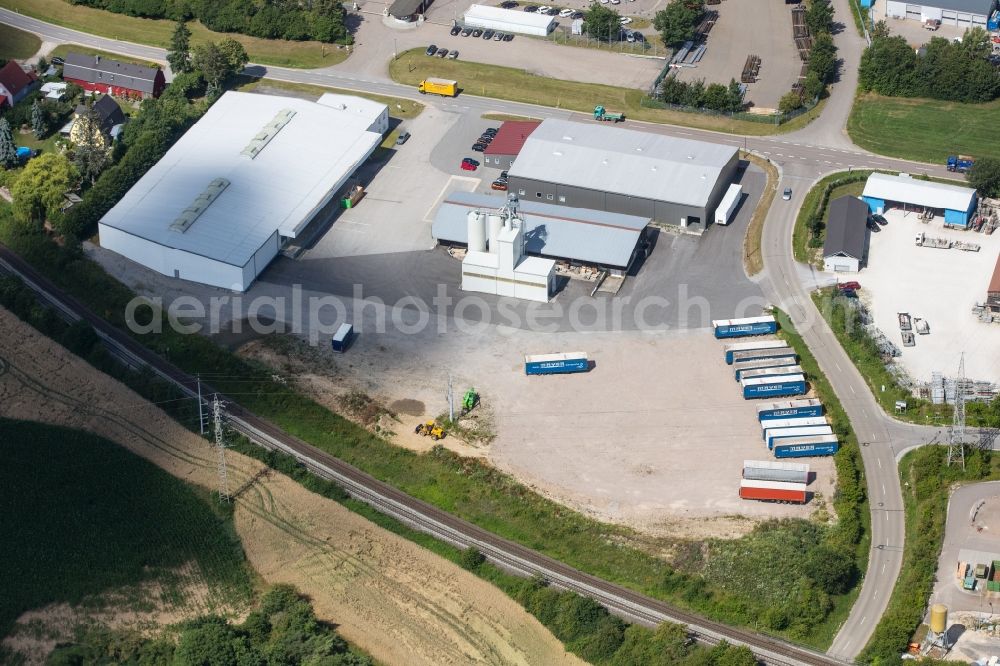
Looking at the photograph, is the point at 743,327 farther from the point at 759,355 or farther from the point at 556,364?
the point at 556,364

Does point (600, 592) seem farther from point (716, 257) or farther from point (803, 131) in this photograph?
point (803, 131)

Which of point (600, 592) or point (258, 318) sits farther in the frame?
point (258, 318)

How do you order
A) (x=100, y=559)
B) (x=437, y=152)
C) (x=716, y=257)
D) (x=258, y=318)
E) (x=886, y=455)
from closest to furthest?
(x=100, y=559) → (x=886, y=455) → (x=258, y=318) → (x=716, y=257) → (x=437, y=152)

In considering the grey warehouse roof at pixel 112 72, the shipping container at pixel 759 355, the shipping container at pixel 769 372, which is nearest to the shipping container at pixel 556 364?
the shipping container at pixel 759 355

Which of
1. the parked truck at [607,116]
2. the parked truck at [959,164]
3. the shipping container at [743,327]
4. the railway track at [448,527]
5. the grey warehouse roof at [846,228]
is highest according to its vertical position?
the parked truck at [959,164]

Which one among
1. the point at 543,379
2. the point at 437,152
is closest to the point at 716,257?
the point at 543,379

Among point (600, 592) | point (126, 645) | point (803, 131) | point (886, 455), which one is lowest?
point (126, 645)

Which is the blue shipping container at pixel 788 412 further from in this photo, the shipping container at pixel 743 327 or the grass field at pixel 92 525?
the grass field at pixel 92 525
